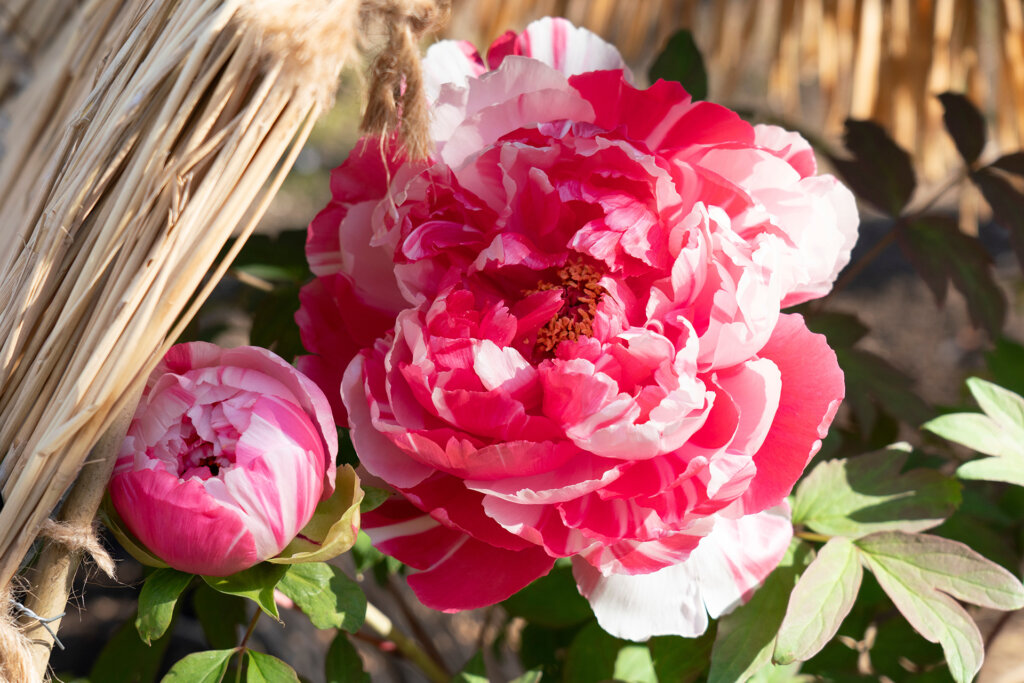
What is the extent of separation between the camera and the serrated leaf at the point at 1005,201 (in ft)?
1.71

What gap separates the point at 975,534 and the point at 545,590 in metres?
0.29

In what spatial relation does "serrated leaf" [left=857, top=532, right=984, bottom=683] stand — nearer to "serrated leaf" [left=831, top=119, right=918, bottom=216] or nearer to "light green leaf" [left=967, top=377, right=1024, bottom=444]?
"light green leaf" [left=967, top=377, right=1024, bottom=444]

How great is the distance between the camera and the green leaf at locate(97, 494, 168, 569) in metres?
0.31

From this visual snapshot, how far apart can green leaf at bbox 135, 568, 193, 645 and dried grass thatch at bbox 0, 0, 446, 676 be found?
50 millimetres

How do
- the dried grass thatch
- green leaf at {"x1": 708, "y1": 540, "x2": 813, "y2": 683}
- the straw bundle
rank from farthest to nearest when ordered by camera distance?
the straw bundle → green leaf at {"x1": 708, "y1": 540, "x2": 813, "y2": 683} → the dried grass thatch

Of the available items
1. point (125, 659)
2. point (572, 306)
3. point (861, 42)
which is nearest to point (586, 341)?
point (572, 306)

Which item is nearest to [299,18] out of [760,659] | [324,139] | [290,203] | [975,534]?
[760,659]

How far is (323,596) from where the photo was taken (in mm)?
340

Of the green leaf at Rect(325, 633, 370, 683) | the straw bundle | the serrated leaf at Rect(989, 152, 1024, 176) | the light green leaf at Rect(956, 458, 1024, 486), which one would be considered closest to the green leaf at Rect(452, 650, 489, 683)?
the green leaf at Rect(325, 633, 370, 683)

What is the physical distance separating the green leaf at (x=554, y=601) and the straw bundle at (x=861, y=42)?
66 centimetres

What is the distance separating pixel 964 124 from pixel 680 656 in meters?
0.43

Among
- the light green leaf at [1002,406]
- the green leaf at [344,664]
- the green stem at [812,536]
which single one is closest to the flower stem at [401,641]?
the green leaf at [344,664]

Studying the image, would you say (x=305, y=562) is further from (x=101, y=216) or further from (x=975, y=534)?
(x=975, y=534)

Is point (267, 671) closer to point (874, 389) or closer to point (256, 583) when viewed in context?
point (256, 583)
